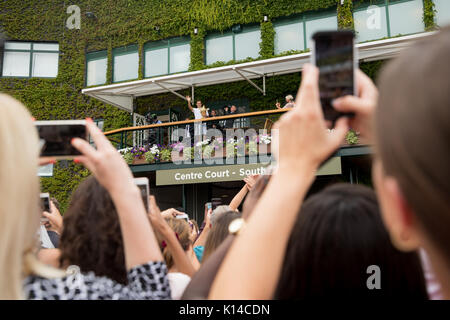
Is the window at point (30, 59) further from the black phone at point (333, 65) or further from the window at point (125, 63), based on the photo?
the black phone at point (333, 65)

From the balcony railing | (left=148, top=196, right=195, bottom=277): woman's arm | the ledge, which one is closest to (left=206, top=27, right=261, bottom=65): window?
the balcony railing

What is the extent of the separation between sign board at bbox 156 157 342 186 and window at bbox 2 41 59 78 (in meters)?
9.68

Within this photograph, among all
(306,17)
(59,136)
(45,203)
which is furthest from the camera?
(306,17)

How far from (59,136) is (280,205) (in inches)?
32.7

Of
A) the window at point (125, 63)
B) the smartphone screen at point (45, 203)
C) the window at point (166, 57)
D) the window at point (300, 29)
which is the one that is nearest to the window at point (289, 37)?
the window at point (300, 29)

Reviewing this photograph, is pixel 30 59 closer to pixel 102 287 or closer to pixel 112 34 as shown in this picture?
pixel 112 34

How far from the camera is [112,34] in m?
17.9

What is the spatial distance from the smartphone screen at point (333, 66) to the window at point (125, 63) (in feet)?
55.4

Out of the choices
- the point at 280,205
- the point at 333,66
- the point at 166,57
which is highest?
the point at 166,57

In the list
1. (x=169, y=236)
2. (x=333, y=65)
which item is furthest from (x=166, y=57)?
(x=333, y=65)

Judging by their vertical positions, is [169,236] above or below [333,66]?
below

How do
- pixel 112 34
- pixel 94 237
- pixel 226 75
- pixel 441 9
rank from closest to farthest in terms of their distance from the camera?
1. pixel 94 237
2. pixel 441 9
3. pixel 226 75
4. pixel 112 34

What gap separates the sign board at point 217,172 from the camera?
442 inches

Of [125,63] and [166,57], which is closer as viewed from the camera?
[166,57]
